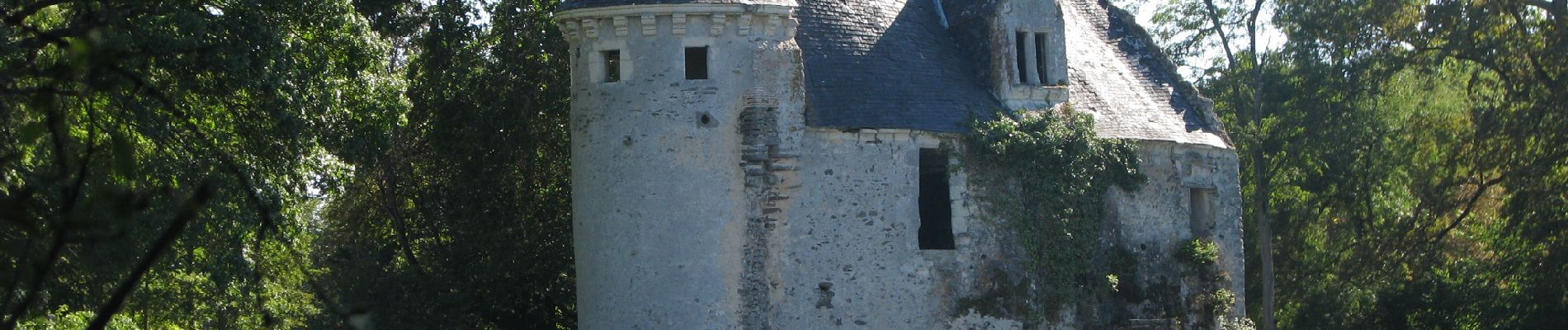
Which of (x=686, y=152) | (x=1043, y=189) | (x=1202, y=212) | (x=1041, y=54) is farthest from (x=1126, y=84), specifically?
(x=686, y=152)

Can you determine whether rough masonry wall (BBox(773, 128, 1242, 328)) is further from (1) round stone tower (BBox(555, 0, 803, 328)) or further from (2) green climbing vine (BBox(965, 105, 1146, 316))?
(1) round stone tower (BBox(555, 0, 803, 328))

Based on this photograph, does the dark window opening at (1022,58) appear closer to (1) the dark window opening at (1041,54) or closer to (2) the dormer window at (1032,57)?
(2) the dormer window at (1032,57)

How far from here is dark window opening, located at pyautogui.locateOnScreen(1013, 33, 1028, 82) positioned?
84.3ft

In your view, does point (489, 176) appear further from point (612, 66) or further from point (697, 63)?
point (697, 63)

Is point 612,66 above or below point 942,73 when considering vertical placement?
below

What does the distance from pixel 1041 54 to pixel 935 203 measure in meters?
2.86

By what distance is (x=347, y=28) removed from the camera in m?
21.2

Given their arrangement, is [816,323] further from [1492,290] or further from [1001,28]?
[1492,290]

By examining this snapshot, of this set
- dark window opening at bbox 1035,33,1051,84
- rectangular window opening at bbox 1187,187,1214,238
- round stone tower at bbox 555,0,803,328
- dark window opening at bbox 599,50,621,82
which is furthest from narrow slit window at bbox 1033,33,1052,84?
dark window opening at bbox 599,50,621,82

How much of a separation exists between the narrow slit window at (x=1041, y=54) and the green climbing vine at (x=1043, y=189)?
1.19 m

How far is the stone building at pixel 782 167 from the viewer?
22.9m

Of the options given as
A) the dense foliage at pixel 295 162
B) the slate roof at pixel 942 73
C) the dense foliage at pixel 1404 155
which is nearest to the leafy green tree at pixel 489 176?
the dense foliage at pixel 295 162

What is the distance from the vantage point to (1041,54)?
85.7ft

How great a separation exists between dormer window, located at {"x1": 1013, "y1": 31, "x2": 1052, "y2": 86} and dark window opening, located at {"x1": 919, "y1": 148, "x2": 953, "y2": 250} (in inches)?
70.8
